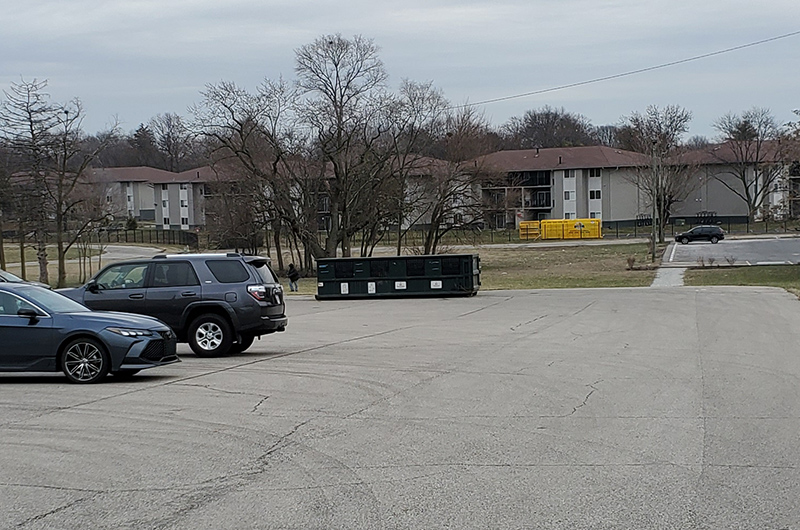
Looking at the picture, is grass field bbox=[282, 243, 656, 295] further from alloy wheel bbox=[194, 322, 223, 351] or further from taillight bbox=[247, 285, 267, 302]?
alloy wheel bbox=[194, 322, 223, 351]

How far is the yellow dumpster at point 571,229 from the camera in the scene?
99375 mm

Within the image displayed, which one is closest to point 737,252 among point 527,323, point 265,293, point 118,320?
point 527,323

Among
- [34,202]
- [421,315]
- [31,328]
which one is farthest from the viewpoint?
[34,202]

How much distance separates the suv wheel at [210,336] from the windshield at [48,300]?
287 centimetres

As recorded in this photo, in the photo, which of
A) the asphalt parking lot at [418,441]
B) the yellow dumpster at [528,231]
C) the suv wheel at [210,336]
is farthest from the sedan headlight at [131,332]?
the yellow dumpster at [528,231]

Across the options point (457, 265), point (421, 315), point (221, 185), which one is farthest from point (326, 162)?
point (421, 315)

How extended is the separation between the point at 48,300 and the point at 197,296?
3276mm

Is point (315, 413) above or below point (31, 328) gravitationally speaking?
below

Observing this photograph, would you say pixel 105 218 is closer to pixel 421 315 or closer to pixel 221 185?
pixel 221 185

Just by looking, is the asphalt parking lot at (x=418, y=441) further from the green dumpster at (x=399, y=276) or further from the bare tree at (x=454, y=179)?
the bare tree at (x=454, y=179)

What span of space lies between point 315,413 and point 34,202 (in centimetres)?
4234

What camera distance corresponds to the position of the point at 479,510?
20.6 ft

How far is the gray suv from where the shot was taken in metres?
16.2

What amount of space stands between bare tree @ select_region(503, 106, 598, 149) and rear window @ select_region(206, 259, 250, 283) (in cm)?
12283
